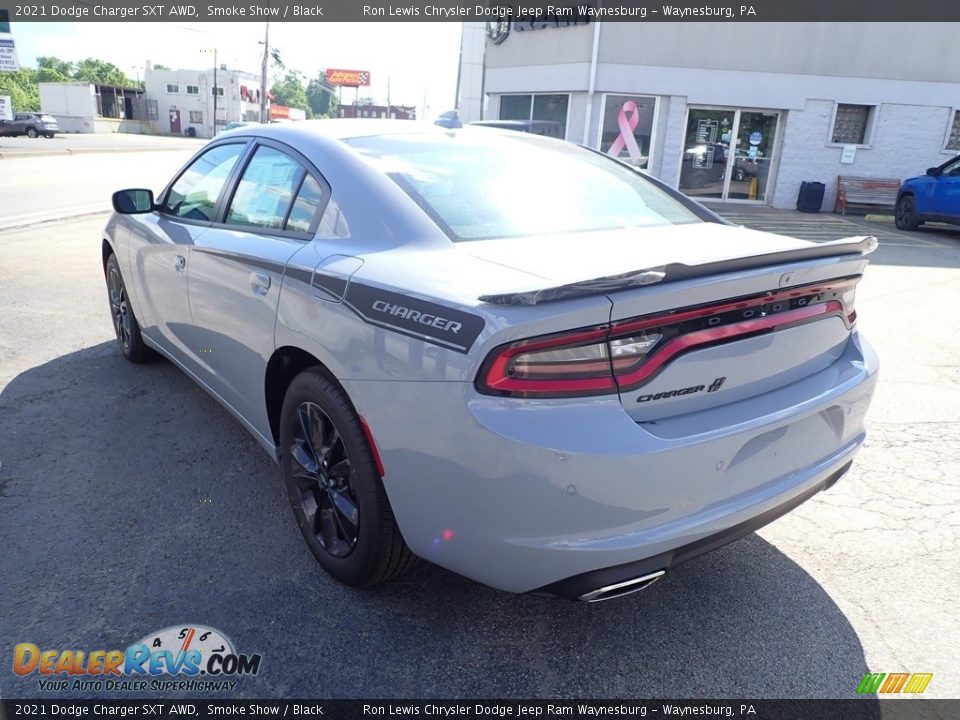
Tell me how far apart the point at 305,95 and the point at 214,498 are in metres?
149

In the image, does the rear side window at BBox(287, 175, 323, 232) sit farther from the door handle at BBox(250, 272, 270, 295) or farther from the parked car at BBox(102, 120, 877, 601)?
the door handle at BBox(250, 272, 270, 295)

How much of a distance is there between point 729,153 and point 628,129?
277 cm

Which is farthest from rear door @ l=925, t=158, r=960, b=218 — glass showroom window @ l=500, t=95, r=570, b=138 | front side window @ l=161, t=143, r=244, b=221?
front side window @ l=161, t=143, r=244, b=221

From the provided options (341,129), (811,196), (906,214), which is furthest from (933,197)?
(341,129)

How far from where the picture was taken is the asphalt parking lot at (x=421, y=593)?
7.33ft

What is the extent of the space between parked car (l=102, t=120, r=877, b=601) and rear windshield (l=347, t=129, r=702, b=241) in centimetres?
1

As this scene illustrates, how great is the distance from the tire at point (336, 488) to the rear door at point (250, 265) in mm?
312

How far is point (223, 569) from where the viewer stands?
8.89 feet

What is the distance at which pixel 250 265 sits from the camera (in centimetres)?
289

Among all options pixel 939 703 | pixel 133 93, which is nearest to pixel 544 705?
pixel 939 703

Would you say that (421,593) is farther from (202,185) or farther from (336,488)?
(202,185)

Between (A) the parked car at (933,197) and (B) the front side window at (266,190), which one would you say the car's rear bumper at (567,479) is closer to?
(B) the front side window at (266,190)

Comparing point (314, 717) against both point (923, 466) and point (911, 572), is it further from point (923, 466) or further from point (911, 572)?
point (923, 466)

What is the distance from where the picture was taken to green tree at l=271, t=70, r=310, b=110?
427ft
